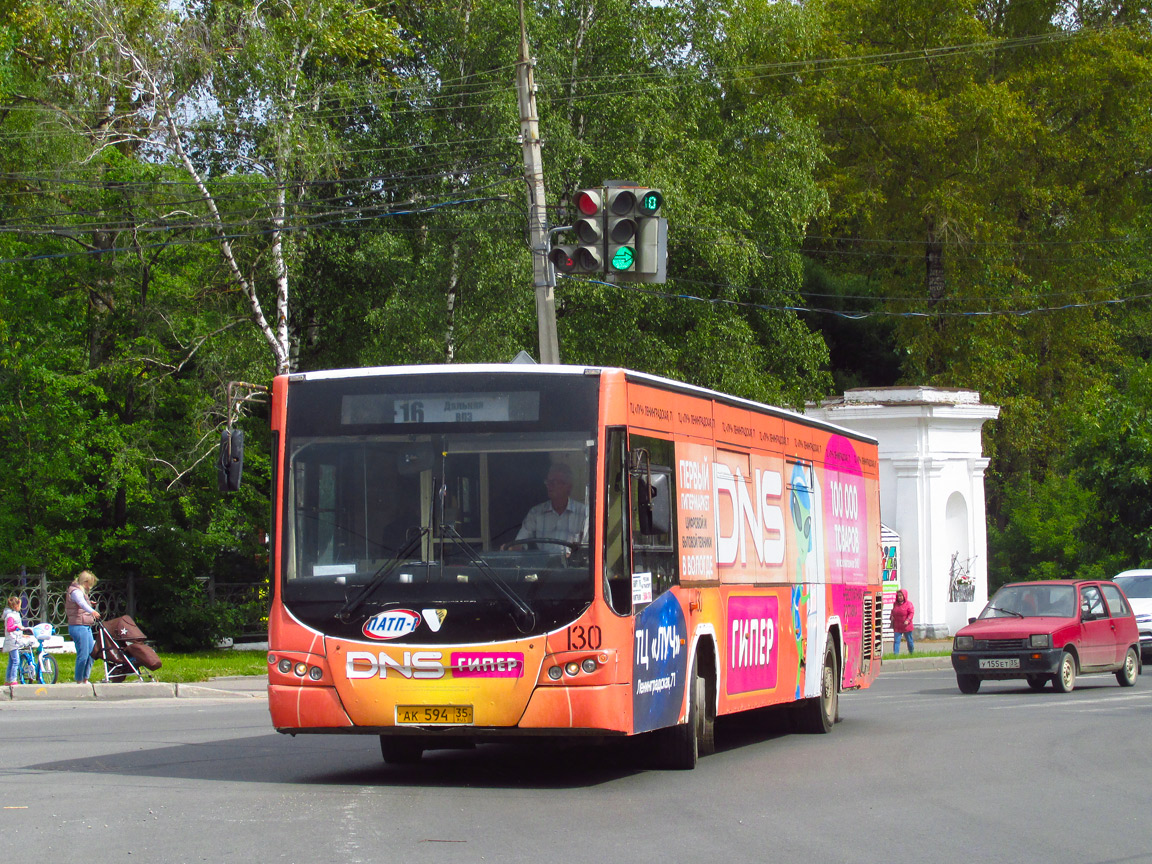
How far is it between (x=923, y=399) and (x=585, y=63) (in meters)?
11.3

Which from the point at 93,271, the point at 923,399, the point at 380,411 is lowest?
the point at 380,411

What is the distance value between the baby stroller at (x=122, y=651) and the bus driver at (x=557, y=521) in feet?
41.2

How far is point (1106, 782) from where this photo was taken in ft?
38.3

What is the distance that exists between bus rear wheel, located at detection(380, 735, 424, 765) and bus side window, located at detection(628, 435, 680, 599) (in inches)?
100

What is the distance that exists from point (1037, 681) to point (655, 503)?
13.6 m

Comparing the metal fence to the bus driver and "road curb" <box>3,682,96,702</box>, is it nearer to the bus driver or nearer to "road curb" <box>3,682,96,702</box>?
"road curb" <box>3,682,96,702</box>

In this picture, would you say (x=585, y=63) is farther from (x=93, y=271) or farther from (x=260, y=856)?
(x=260, y=856)

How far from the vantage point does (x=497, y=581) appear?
10461mm

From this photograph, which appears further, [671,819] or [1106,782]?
[1106,782]

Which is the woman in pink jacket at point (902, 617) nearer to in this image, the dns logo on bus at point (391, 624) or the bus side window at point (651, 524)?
the bus side window at point (651, 524)

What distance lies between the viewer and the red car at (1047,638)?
22172mm

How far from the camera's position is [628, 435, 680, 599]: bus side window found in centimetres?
1080

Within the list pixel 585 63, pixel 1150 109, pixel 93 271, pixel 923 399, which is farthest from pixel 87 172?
pixel 1150 109

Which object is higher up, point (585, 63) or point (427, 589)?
point (585, 63)
